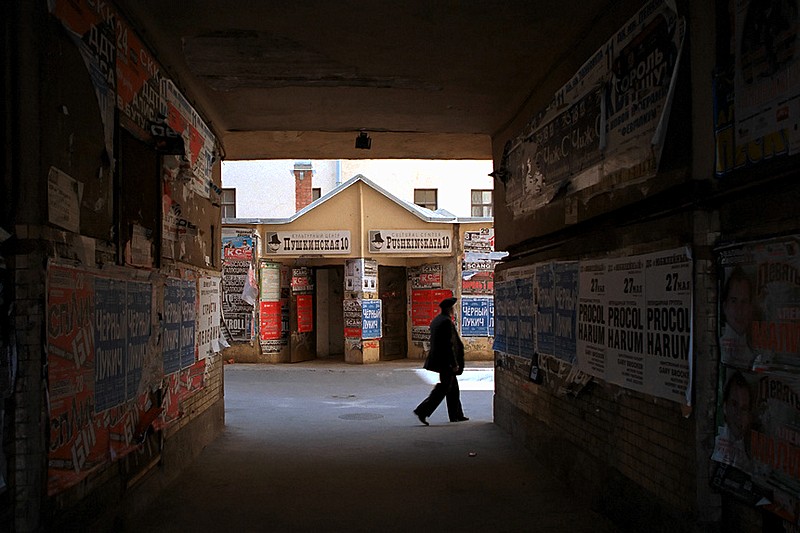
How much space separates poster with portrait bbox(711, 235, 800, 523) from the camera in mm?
3279

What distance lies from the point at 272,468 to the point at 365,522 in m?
2.13

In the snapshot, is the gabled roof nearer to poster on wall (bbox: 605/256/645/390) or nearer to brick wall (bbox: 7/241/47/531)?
poster on wall (bbox: 605/256/645/390)

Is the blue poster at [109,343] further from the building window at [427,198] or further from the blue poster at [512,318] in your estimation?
the building window at [427,198]

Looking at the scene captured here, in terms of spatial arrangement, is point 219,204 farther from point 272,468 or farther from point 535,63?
point 535,63

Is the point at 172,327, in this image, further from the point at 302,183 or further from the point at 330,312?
the point at 302,183

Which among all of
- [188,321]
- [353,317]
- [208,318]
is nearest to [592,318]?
[188,321]

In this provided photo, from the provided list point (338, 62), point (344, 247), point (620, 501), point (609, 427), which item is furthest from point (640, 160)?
point (344, 247)

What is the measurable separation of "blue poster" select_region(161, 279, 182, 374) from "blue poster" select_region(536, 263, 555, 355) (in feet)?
12.3

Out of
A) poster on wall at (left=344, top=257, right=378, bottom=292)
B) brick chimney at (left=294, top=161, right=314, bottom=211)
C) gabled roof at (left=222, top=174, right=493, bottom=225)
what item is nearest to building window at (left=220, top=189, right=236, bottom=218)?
brick chimney at (left=294, top=161, right=314, bottom=211)

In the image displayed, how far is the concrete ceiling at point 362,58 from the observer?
5.73 m

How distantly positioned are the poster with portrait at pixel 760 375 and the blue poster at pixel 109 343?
395 centimetres

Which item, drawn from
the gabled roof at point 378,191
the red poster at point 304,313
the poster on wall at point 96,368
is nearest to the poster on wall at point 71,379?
the poster on wall at point 96,368

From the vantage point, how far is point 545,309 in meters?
7.09

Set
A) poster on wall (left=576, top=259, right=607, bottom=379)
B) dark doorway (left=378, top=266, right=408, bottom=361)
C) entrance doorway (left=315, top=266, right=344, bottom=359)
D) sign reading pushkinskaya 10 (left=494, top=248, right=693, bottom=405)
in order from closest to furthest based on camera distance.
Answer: sign reading pushkinskaya 10 (left=494, top=248, right=693, bottom=405), poster on wall (left=576, top=259, right=607, bottom=379), dark doorway (left=378, top=266, right=408, bottom=361), entrance doorway (left=315, top=266, right=344, bottom=359)
